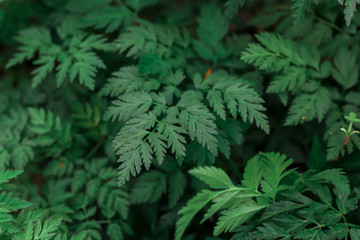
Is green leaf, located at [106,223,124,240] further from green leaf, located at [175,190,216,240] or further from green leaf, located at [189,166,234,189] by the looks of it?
green leaf, located at [189,166,234,189]

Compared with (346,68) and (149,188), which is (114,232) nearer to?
(149,188)

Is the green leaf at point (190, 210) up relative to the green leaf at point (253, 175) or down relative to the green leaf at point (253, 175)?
down

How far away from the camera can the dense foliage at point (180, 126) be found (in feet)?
5.49

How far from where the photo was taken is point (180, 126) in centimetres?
186

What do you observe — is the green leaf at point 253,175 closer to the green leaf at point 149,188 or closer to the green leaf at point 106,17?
the green leaf at point 149,188

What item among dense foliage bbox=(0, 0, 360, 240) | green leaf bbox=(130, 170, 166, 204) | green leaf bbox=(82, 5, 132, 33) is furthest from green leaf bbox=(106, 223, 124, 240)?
green leaf bbox=(82, 5, 132, 33)

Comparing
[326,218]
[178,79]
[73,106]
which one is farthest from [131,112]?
[326,218]

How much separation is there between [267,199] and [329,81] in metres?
1.35

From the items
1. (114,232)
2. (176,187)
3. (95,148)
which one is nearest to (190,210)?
(176,187)

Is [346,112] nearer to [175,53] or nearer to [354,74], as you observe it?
[354,74]

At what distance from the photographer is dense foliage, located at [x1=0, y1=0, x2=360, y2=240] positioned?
65.9 inches

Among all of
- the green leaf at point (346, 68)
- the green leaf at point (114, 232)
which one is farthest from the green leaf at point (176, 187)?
the green leaf at point (346, 68)

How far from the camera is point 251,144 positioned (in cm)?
270

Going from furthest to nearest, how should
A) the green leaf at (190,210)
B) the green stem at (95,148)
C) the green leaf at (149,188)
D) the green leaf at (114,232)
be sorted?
1. the green stem at (95,148)
2. the green leaf at (149,188)
3. the green leaf at (114,232)
4. the green leaf at (190,210)
